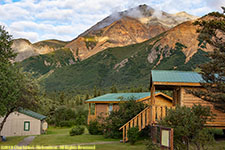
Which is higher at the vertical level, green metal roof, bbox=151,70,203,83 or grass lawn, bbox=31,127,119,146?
green metal roof, bbox=151,70,203,83

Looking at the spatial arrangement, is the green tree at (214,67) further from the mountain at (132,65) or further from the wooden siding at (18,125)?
the mountain at (132,65)

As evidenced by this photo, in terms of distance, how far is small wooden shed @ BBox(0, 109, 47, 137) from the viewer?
89.2 feet

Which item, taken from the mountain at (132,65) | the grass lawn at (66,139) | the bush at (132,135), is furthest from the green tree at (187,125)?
the mountain at (132,65)

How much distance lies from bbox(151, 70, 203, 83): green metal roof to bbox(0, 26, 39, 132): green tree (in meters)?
9.83

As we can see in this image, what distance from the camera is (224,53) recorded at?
1423 cm

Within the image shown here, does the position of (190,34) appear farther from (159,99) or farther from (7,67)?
(7,67)

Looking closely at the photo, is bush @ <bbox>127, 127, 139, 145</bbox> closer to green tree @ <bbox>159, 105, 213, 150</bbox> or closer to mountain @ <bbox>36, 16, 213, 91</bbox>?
green tree @ <bbox>159, 105, 213, 150</bbox>

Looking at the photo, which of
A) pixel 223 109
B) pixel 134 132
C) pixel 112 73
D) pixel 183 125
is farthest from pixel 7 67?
pixel 112 73

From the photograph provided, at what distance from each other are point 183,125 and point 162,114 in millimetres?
4892

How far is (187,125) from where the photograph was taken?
10.6 meters

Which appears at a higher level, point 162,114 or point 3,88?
point 3,88

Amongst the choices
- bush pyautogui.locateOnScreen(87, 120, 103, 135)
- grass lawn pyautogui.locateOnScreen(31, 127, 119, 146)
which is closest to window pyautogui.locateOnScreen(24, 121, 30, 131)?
grass lawn pyautogui.locateOnScreen(31, 127, 119, 146)

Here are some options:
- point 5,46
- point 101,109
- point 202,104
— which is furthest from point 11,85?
point 202,104

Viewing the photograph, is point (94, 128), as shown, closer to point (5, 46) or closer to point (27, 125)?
point (27, 125)
